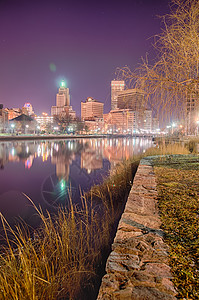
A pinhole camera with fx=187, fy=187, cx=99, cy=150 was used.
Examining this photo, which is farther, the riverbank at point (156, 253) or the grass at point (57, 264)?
the grass at point (57, 264)

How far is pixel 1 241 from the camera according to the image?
3381mm

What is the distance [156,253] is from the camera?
150 centimetres

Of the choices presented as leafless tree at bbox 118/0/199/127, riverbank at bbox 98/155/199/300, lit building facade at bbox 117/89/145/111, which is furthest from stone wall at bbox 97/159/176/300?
lit building facade at bbox 117/89/145/111

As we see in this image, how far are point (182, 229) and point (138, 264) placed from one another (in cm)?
69

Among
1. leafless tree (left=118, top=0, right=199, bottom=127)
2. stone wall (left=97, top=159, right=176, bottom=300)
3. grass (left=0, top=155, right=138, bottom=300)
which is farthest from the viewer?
leafless tree (left=118, top=0, right=199, bottom=127)

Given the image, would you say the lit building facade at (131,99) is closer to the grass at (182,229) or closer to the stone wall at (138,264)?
the grass at (182,229)

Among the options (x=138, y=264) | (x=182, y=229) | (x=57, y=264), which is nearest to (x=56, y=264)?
(x=57, y=264)

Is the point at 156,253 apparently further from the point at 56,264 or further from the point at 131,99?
the point at 131,99

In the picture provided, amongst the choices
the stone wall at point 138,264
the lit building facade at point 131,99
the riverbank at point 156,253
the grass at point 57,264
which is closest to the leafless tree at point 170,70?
the lit building facade at point 131,99

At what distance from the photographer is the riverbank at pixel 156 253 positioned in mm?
1148

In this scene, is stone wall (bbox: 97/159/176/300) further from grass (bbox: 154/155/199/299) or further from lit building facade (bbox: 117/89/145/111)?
lit building facade (bbox: 117/89/145/111)

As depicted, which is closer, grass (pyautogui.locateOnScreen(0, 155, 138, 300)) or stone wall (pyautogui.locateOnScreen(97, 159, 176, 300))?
stone wall (pyautogui.locateOnScreen(97, 159, 176, 300))

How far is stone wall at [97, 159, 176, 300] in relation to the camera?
3.73 ft

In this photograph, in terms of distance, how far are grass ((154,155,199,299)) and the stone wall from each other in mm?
64
